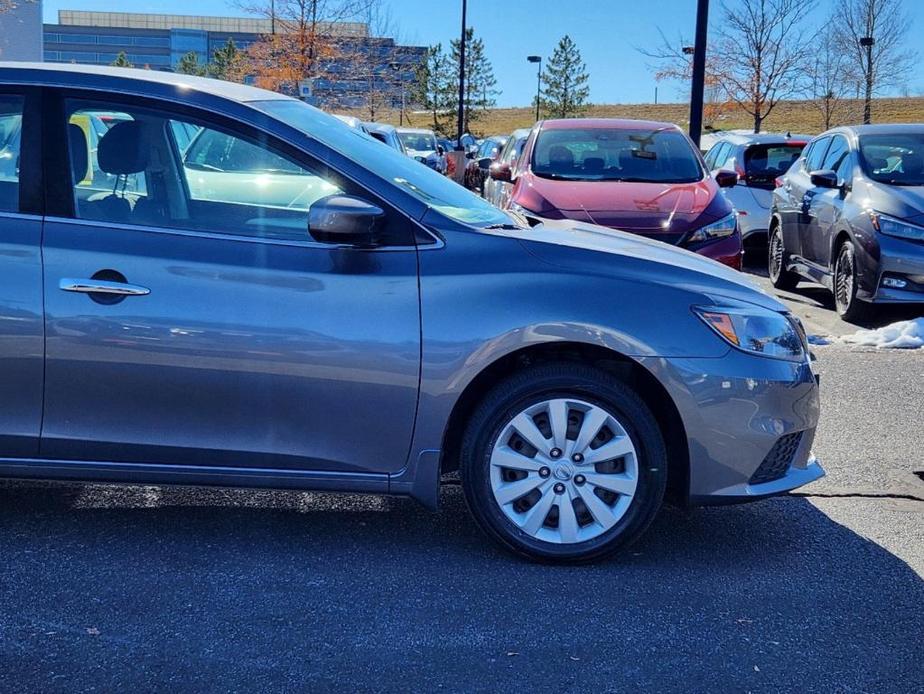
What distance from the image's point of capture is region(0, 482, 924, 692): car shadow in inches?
136

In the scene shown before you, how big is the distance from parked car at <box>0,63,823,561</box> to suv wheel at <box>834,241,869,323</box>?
238 inches

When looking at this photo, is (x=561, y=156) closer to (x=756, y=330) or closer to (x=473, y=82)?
(x=756, y=330)

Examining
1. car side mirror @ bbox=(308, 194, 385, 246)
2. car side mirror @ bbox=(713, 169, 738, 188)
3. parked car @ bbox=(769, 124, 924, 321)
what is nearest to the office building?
parked car @ bbox=(769, 124, 924, 321)

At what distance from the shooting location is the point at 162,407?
13.8 feet

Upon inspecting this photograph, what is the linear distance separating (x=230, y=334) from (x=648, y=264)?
1537mm

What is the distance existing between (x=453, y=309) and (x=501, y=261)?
0.26 meters

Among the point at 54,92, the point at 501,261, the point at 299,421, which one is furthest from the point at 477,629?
the point at 54,92

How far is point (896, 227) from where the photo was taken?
955 centimetres

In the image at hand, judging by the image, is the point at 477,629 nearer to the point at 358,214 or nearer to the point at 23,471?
the point at 358,214

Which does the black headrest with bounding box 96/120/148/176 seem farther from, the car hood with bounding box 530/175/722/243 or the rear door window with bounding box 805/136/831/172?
the rear door window with bounding box 805/136/831/172

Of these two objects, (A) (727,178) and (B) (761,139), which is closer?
(A) (727,178)

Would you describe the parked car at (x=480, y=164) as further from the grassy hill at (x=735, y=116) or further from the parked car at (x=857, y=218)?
the grassy hill at (x=735, y=116)

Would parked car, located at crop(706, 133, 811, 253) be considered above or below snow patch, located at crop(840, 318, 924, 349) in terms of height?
above

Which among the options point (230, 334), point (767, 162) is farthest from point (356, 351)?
point (767, 162)
